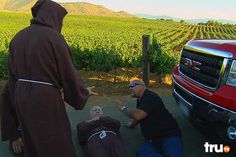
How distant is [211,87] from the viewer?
480 cm

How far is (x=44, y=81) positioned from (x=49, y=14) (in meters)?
0.59

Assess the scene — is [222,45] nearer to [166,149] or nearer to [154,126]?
[154,126]

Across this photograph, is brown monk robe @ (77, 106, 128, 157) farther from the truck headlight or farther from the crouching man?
the truck headlight

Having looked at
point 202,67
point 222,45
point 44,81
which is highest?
point 222,45

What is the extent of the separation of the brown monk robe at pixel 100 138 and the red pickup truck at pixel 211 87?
38.6 inches

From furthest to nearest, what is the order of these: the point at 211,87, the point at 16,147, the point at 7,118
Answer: the point at 16,147 → the point at 211,87 → the point at 7,118

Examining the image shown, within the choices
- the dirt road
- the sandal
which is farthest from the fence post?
the sandal

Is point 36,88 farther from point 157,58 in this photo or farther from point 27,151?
point 157,58

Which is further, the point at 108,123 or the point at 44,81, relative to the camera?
the point at 108,123

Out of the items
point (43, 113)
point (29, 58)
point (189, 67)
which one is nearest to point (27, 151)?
point (43, 113)

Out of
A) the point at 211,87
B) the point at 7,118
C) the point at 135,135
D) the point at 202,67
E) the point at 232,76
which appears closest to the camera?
the point at 232,76

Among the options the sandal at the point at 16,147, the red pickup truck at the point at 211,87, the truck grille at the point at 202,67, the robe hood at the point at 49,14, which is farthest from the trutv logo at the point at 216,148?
the robe hood at the point at 49,14

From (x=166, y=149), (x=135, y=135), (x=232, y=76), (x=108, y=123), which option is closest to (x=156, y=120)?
(x=166, y=149)

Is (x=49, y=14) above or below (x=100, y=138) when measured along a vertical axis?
above
